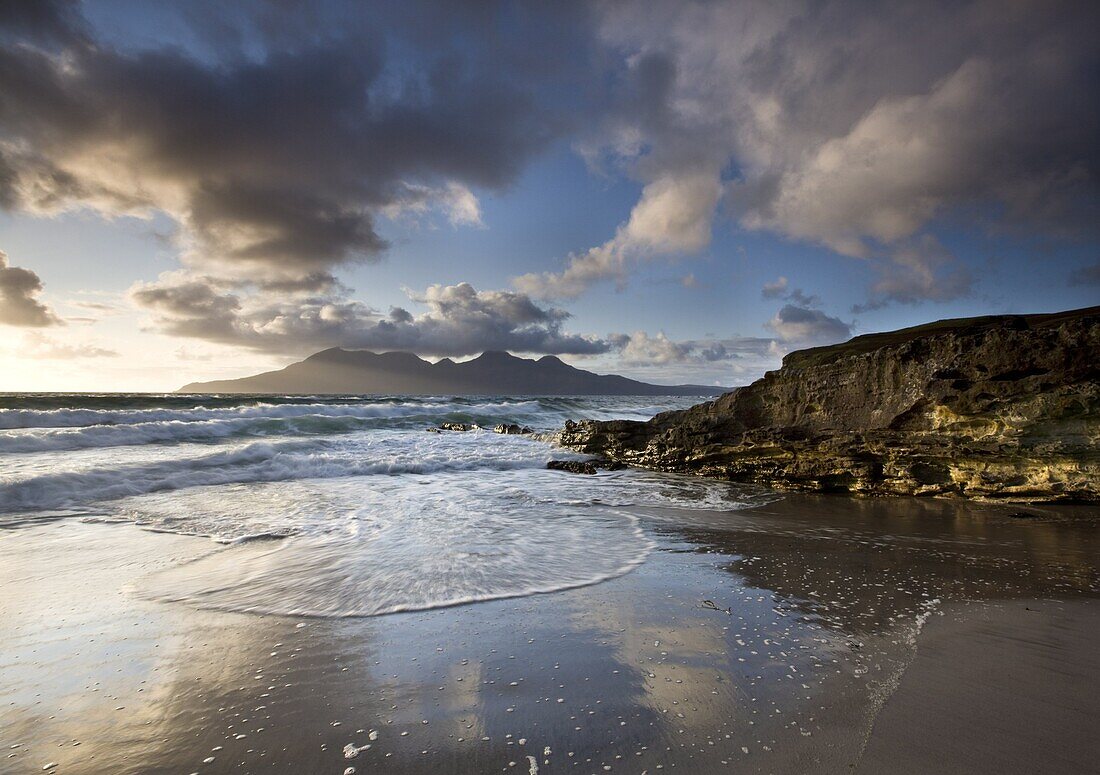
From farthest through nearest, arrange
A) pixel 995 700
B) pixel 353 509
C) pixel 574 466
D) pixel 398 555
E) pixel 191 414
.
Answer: pixel 191 414 < pixel 574 466 < pixel 353 509 < pixel 398 555 < pixel 995 700

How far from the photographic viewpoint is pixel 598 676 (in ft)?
9.55

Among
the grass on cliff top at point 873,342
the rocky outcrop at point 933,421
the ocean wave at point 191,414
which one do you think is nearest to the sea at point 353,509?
the rocky outcrop at point 933,421

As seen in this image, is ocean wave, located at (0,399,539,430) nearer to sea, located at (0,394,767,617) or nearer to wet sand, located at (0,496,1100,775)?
sea, located at (0,394,767,617)

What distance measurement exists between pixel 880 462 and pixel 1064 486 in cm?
236

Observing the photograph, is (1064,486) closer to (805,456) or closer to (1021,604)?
(805,456)

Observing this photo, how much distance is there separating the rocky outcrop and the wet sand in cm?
315

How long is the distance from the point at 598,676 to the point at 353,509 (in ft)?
20.8

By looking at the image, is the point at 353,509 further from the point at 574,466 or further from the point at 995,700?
the point at 995,700

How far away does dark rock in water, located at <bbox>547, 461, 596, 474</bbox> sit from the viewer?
40.7 feet

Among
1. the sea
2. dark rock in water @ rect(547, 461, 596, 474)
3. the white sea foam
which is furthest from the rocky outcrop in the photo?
the white sea foam

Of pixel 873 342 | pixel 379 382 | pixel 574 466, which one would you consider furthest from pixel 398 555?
pixel 379 382

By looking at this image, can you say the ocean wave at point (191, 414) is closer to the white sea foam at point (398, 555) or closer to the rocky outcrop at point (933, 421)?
the white sea foam at point (398, 555)

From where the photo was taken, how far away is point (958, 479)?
8.30 m

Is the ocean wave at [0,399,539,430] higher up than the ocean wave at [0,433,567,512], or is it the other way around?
the ocean wave at [0,399,539,430]
